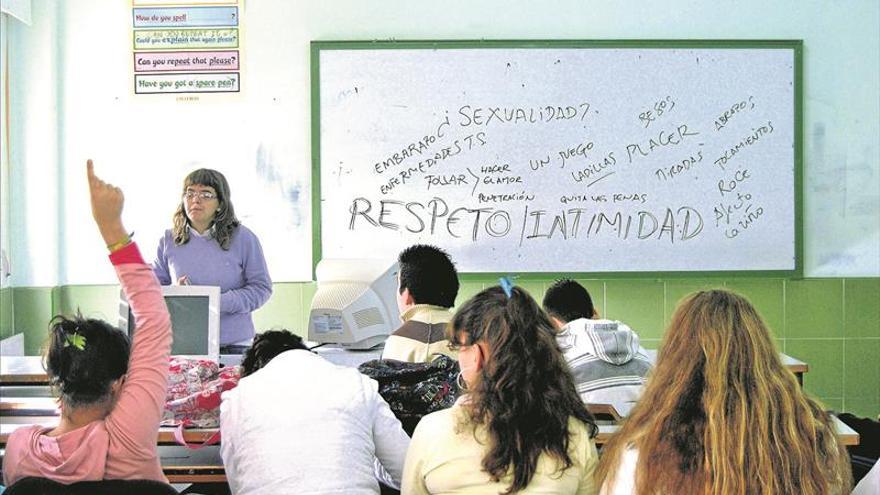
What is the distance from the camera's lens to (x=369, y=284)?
12.4 feet

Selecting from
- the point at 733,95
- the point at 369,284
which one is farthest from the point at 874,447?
the point at 733,95

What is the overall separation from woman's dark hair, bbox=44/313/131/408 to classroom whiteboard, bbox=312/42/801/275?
9.67 feet

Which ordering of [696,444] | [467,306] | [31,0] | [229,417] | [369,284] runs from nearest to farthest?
[696,444] < [467,306] < [229,417] < [369,284] < [31,0]

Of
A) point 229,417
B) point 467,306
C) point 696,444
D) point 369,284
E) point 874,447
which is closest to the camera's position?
point 696,444

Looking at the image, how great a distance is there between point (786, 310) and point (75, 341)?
3.94 metres

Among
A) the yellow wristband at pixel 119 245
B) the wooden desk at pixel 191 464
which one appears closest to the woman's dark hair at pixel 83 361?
the yellow wristband at pixel 119 245

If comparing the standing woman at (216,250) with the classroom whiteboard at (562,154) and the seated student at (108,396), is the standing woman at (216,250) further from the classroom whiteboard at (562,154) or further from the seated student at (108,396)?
the seated student at (108,396)

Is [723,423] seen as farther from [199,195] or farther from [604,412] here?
[199,195]

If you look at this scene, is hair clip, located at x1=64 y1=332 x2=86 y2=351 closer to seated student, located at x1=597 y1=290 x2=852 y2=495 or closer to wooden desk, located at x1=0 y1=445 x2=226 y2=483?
wooden desk, located at x1=0 y1=445 x2=226 y2=483

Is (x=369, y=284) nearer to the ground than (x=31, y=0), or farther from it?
nearer to the ground

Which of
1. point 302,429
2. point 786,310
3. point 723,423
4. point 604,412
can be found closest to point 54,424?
point 302,429

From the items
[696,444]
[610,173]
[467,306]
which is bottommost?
[696,444]

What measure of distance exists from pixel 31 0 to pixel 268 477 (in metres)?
3.68

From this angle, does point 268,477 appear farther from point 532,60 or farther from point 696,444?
point 532,60
